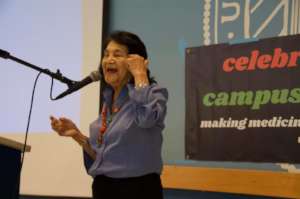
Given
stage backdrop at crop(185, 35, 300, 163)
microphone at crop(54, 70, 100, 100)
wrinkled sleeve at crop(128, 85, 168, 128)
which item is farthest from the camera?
stage backdrop at crop(185, 35, 300, 163)

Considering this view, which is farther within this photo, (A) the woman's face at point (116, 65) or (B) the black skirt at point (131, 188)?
(A) the woman's face at point (116, 65)

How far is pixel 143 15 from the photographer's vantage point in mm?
2389

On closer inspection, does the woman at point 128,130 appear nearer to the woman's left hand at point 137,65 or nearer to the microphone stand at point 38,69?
the woman's left hand at point 137,65

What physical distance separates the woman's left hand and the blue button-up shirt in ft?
0.17

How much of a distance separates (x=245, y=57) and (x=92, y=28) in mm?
936

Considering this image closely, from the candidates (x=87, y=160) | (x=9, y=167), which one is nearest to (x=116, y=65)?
(x=87, y=160)

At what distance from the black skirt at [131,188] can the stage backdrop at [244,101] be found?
0.74 metres

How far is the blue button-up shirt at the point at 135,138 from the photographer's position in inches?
52.7

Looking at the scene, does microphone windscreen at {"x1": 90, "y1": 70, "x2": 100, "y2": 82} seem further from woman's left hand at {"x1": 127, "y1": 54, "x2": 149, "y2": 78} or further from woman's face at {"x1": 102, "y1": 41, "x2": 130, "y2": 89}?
woman's left hand at {"x1": 127, "y1": 54, "x2": 149, "y2": 78}

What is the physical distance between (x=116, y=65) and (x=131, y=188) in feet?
1.39

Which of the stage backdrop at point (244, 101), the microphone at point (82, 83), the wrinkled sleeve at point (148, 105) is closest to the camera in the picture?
the wrinkled sleeve at point (148, 105)

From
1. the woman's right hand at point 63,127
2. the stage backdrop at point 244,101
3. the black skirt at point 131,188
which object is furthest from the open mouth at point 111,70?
the stage backdrop at point 244,101

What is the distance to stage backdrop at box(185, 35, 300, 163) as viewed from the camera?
189 centimetres

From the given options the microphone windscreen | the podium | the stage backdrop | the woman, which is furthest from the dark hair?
the stage backdrop
